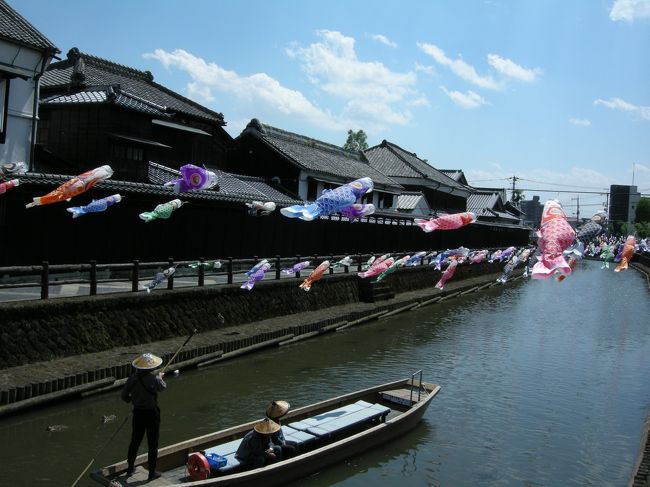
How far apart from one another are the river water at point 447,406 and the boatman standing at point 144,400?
1.07 meters

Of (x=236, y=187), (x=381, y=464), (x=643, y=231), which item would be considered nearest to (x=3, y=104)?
(x=236, y=187)

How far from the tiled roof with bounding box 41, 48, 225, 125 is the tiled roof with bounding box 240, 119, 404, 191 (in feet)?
19.1

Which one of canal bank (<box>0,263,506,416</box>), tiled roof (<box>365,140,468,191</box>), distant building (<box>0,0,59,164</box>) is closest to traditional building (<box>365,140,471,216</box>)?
tiled roof (<box>365,140,468,191</box>)

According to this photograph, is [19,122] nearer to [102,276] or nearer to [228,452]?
[102,276]

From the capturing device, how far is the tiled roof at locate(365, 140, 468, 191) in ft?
181

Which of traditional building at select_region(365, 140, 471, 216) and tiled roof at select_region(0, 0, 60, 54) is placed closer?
tiled roof at select_region(0, 0, 60, 54)

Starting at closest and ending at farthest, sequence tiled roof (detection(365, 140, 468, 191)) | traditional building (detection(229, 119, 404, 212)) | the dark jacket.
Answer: the dark jacket, traditional building (detection(229, 119, 404, 212)), tiled roof (detection(365, 140, 468, 191))

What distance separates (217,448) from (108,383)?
4904 mm

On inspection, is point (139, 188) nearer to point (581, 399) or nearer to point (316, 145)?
point (581, 399)

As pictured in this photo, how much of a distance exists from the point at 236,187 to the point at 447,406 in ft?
61.3

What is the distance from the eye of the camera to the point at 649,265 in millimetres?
64375

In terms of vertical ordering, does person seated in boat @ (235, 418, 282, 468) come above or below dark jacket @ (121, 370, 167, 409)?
below

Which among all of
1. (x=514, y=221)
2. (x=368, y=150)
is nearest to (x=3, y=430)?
(x=368, y=150)

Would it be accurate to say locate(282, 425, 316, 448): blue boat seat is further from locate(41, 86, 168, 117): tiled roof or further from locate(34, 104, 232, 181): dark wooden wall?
locate(41, 86, 168, 117): tiled roof
